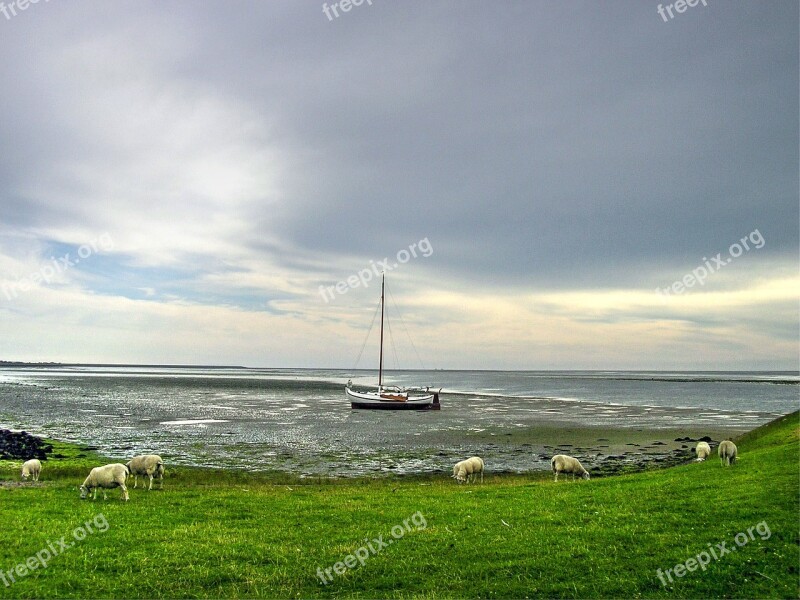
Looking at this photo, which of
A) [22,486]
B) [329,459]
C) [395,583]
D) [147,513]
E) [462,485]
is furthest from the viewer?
[329,459]

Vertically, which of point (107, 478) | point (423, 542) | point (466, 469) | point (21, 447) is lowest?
point (21, 447)

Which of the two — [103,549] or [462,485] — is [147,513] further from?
[462,485]

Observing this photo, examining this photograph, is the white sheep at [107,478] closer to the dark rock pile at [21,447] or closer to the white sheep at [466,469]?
the white sheep at [466,469]

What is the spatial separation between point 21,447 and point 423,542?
41096 millimetres

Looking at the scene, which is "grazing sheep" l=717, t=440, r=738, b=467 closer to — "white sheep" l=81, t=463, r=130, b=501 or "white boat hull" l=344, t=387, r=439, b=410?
"white sheep" l=81, t=463, r=130, b=501

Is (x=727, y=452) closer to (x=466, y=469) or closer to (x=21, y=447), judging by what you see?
(x=466, y=469)

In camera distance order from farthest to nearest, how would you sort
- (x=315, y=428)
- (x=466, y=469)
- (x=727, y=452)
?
(x=315, y=428), (x=466, y=469), (x=727, y=452)

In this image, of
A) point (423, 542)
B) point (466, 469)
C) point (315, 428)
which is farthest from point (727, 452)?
point (315, 428)

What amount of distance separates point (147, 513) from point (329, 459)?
2288 cm

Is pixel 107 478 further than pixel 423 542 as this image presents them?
Yes

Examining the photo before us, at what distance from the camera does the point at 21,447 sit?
42125 mm

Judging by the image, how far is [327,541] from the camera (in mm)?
14977

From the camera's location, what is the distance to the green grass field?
1173 cm

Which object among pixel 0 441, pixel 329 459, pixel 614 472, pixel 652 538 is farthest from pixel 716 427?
pixel 0 441
